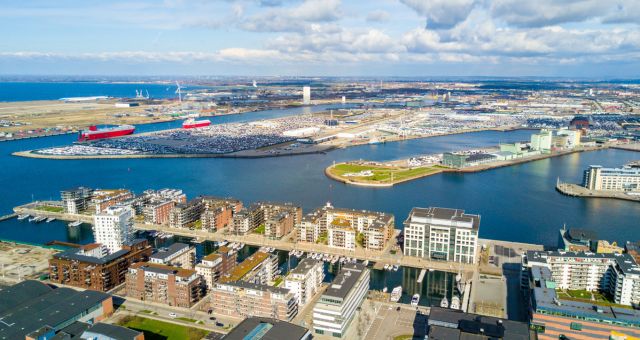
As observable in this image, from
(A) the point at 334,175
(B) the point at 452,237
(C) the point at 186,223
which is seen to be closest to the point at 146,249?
(C) the point at 186,223

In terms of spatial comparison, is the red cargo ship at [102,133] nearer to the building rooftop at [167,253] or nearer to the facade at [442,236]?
the building rooftop at [167,253]

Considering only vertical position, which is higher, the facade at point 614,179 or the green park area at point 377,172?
the facade at point 614,179

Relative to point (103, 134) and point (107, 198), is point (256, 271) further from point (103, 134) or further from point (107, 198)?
point (103, 134)

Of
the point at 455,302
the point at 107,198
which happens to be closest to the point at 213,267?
the point at 455,302

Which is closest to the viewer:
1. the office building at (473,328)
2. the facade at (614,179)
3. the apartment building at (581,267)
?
the office building at (473,328)

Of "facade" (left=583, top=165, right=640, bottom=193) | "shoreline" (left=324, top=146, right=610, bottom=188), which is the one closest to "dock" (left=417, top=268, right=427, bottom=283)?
"shoreline" (left=324, top=146, right=610, bottom=188)

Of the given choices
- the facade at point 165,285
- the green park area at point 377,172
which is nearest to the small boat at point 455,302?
the facade at point 165,285
